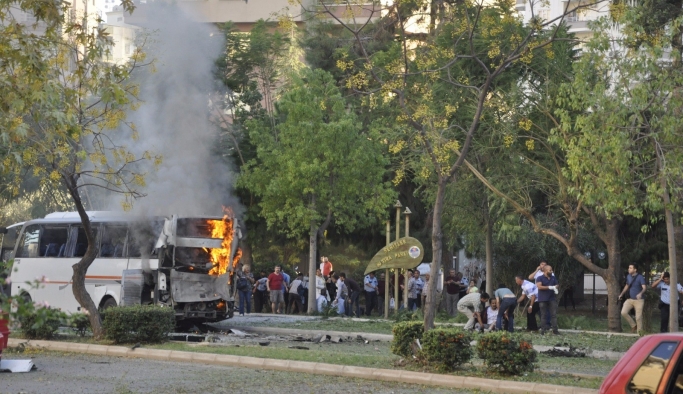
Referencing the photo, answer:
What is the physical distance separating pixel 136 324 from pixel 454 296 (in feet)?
45.7

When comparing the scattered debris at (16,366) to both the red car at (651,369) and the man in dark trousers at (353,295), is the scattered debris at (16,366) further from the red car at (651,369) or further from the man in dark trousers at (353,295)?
the man in dark trousers at (353,295)

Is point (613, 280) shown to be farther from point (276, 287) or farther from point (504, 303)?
point (276, 287)

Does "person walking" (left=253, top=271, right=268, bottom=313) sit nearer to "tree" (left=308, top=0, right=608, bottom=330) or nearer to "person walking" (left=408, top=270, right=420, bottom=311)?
"person walking" (left=408, top=270, right=420, bottom=311)

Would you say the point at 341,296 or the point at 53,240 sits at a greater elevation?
the point at 53,240

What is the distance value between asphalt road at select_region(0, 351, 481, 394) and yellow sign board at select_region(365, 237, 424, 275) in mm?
11774

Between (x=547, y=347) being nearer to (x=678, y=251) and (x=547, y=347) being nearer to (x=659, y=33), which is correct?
(x=659, y=33)

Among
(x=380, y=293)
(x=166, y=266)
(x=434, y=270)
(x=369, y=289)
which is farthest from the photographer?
(x=380, y=293)

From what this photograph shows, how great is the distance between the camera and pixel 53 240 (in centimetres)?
2514

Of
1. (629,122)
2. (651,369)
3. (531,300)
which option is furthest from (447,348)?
(531,300)

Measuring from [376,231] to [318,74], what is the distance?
871 centimetres

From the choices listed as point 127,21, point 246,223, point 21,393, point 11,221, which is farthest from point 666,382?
point 11,221

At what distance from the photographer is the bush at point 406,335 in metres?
15.0

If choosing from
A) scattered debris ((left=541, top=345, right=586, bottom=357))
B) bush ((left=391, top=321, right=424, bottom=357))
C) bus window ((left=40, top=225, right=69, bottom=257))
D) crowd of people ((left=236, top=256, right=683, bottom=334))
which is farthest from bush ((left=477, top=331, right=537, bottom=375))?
bus window ((left=40, top=225, right=69, bottom=257))

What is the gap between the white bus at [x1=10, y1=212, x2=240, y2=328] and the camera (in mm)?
22016
